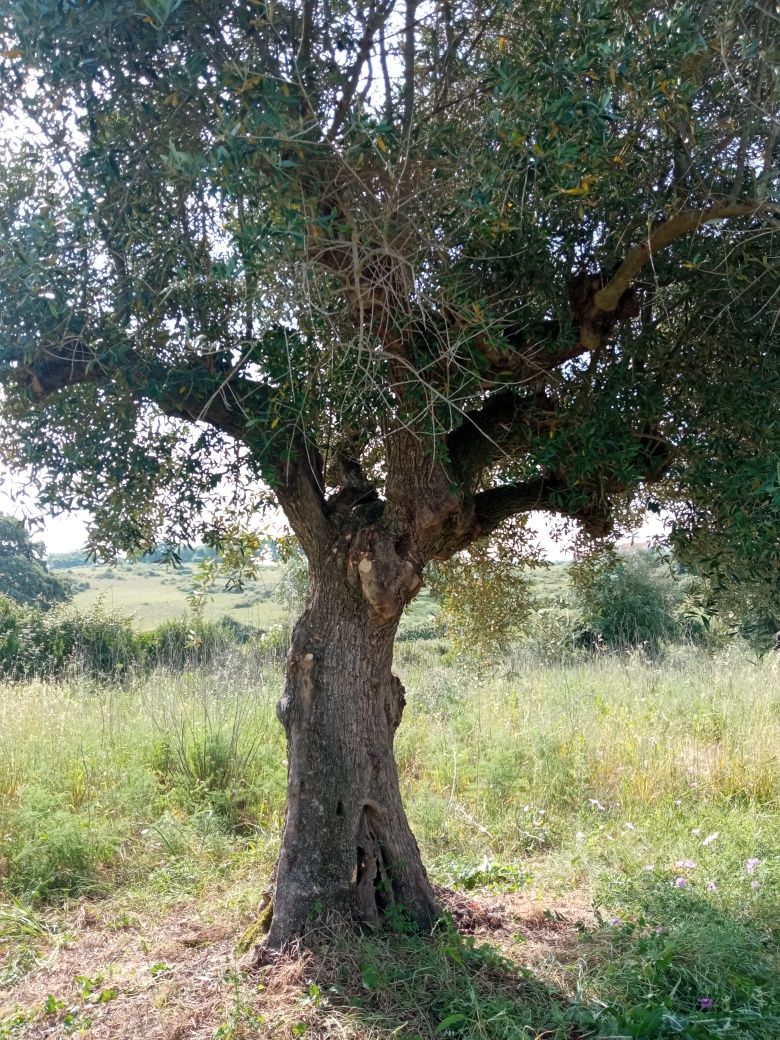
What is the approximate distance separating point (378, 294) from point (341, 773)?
2.45 meters

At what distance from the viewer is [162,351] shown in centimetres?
386

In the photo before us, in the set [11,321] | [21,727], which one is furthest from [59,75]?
[21,727]

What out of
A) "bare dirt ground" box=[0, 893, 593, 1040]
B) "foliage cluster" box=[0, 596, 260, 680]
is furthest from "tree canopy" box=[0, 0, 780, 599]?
"foliage cluster" box=[0, 596, 260, 680]

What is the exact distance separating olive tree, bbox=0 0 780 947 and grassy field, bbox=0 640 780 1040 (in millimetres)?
603

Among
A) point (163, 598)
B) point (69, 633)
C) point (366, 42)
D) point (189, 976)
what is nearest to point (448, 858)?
point (189, 976)

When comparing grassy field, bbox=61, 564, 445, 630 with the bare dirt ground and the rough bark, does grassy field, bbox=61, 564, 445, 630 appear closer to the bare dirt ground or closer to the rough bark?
the rough bark

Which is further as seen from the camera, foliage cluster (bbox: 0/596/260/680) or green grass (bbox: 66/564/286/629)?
foliage cluster (bbox: 0/596/260/680)

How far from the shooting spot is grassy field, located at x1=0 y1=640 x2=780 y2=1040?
3762 mm

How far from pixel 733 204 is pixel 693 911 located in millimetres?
3873

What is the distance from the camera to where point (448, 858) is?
6.04 metres

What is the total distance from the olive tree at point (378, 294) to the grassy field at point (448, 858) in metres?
0.60

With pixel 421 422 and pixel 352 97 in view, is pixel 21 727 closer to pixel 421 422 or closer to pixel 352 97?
pixel 421 422

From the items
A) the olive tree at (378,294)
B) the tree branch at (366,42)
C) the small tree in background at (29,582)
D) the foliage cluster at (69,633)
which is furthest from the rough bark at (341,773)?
the small tree in background at (29,582)

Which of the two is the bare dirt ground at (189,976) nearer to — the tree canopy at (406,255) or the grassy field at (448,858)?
the grassy field at (448,858)
